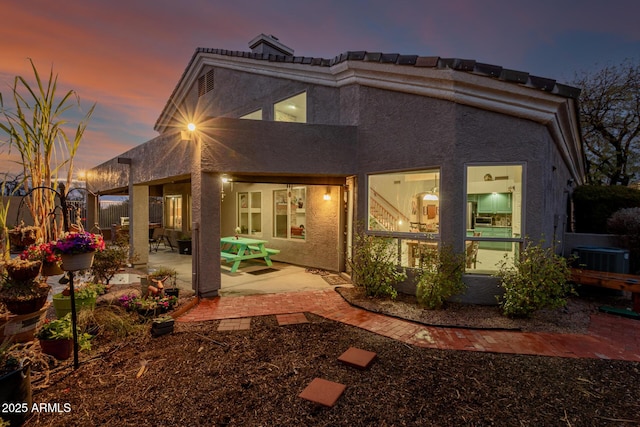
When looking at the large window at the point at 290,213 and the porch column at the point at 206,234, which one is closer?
the porch column at the point at 206,234

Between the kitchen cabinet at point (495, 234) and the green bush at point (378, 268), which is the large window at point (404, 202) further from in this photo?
the kitchen cabinet at point (495, 234)

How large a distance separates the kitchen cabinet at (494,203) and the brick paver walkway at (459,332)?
2612mm

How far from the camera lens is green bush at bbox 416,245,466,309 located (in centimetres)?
556

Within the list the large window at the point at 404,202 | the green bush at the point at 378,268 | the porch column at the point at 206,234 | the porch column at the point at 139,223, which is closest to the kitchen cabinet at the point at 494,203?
the large window at the point at 404,202

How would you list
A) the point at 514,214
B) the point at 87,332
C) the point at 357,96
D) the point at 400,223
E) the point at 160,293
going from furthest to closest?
the point at 400,223, the point at 357,96, the point at 514,214, the point at 160,293, the point at 87,332

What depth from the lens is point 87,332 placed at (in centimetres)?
427

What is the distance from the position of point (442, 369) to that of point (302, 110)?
8.01 m

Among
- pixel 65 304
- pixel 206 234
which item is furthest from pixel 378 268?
pixel 65 304

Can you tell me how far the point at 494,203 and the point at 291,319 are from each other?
215 inches

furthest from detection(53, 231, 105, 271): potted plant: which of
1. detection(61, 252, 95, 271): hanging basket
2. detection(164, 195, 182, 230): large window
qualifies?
detection(164, 195, 182, 230): large window

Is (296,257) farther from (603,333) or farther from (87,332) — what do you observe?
(603,333)

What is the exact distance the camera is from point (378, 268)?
6344 mm

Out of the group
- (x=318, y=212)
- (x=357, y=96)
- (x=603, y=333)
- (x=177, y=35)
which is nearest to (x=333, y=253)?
(x=318, y=212)

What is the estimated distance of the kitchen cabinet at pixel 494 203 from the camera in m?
6.68
